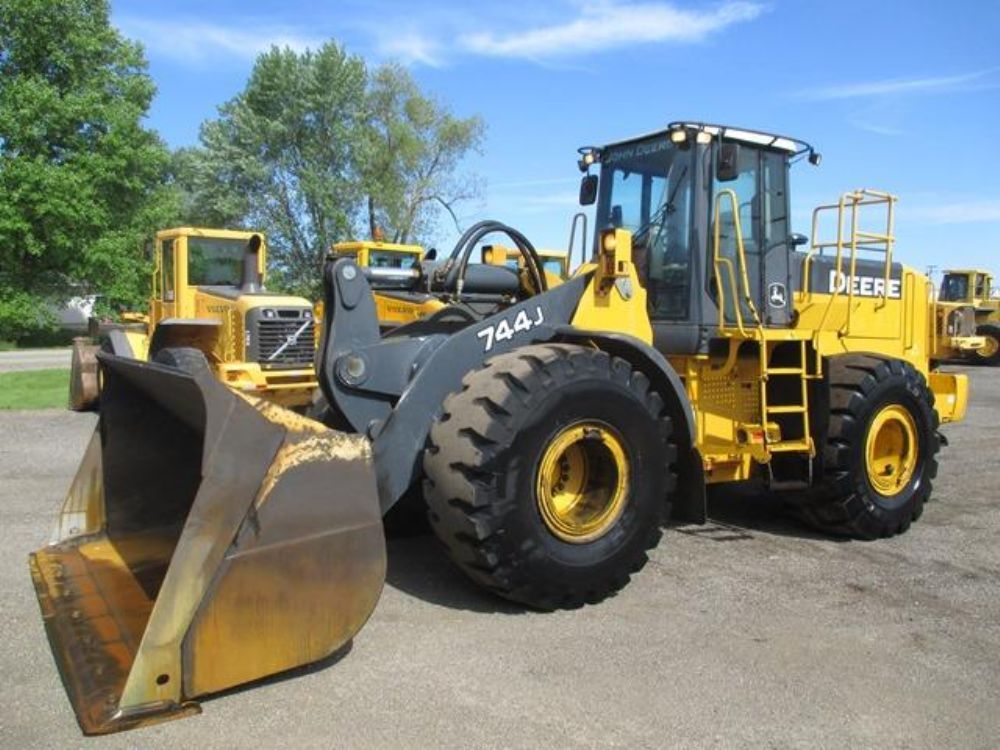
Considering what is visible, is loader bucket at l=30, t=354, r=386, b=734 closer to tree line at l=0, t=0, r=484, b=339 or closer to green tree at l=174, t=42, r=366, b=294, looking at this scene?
tree line at l=0, t=0, r=484, b=339

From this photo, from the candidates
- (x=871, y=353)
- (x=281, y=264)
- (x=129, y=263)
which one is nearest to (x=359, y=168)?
(x=281, y=264)

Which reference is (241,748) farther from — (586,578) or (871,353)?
(871,353)

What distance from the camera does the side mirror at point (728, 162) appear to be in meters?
5.70

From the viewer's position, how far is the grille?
11305 mm

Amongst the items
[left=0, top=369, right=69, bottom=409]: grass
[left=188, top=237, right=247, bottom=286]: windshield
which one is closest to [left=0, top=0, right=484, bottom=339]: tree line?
[left=0, top=369, right=69, bottom=409]: grass

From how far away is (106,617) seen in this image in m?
3.98

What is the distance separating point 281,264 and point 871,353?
34.4 metres

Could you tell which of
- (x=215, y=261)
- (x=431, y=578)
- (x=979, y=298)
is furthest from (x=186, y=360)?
(x=979, y=298)

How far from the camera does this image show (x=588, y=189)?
6.91m

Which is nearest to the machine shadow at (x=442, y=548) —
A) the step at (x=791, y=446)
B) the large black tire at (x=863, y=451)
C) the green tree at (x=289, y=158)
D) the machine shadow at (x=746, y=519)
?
the machine shadow at (x=746, y=519)

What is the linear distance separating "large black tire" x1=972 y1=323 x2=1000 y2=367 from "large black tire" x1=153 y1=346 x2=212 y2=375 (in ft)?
88.5

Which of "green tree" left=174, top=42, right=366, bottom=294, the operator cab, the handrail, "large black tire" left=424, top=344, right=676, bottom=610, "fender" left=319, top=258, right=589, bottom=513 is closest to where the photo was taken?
"large black tire" left=424, top=344, right=676, bottom=610

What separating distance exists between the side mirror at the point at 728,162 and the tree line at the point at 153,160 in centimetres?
2654

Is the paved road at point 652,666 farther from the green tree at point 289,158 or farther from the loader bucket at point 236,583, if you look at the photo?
the green tree at point 289,158
